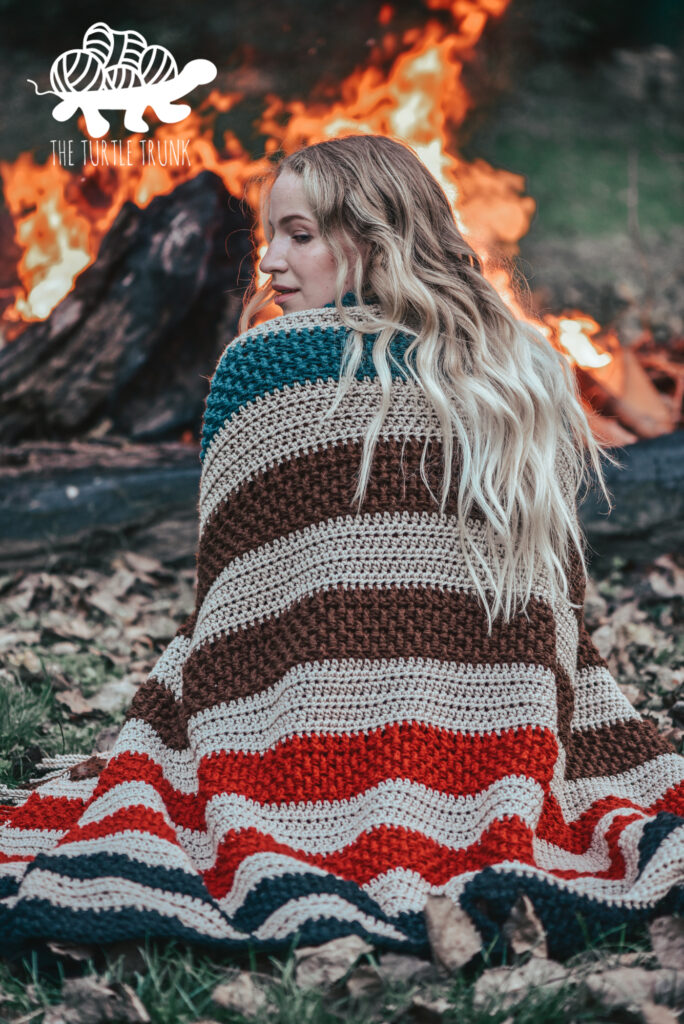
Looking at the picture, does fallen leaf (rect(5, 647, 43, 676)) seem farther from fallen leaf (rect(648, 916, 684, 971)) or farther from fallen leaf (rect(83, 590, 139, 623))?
fallen leaf (rect(648, 916, 684, 971))

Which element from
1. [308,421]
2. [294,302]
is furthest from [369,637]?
[294,302]

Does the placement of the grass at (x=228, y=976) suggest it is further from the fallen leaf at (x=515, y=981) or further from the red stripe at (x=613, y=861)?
the red stripe at (x=613, y=861)

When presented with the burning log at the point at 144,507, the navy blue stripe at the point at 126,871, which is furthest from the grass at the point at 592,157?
the navy blue stripe at the point at 126,871

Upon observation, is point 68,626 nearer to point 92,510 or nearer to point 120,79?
point 92,510

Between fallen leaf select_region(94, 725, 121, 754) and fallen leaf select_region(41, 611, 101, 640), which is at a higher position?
fallen leaf select_region(41, 611, 101, 640)

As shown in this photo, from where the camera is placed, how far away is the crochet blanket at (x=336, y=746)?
1.81m

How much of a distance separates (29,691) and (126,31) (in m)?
4.53

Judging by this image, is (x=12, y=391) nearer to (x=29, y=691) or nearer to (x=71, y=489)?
(x=71, y=489)

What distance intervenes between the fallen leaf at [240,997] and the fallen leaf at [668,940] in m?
0.72

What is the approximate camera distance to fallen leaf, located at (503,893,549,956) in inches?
67.8

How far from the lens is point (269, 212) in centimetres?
281

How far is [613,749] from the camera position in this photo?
7.65ft

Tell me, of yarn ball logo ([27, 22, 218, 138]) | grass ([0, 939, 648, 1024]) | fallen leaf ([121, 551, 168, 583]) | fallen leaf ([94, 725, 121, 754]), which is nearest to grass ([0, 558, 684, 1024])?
grass ([0, 939, 648, 1024])

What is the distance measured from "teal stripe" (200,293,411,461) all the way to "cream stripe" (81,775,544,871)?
870mm
